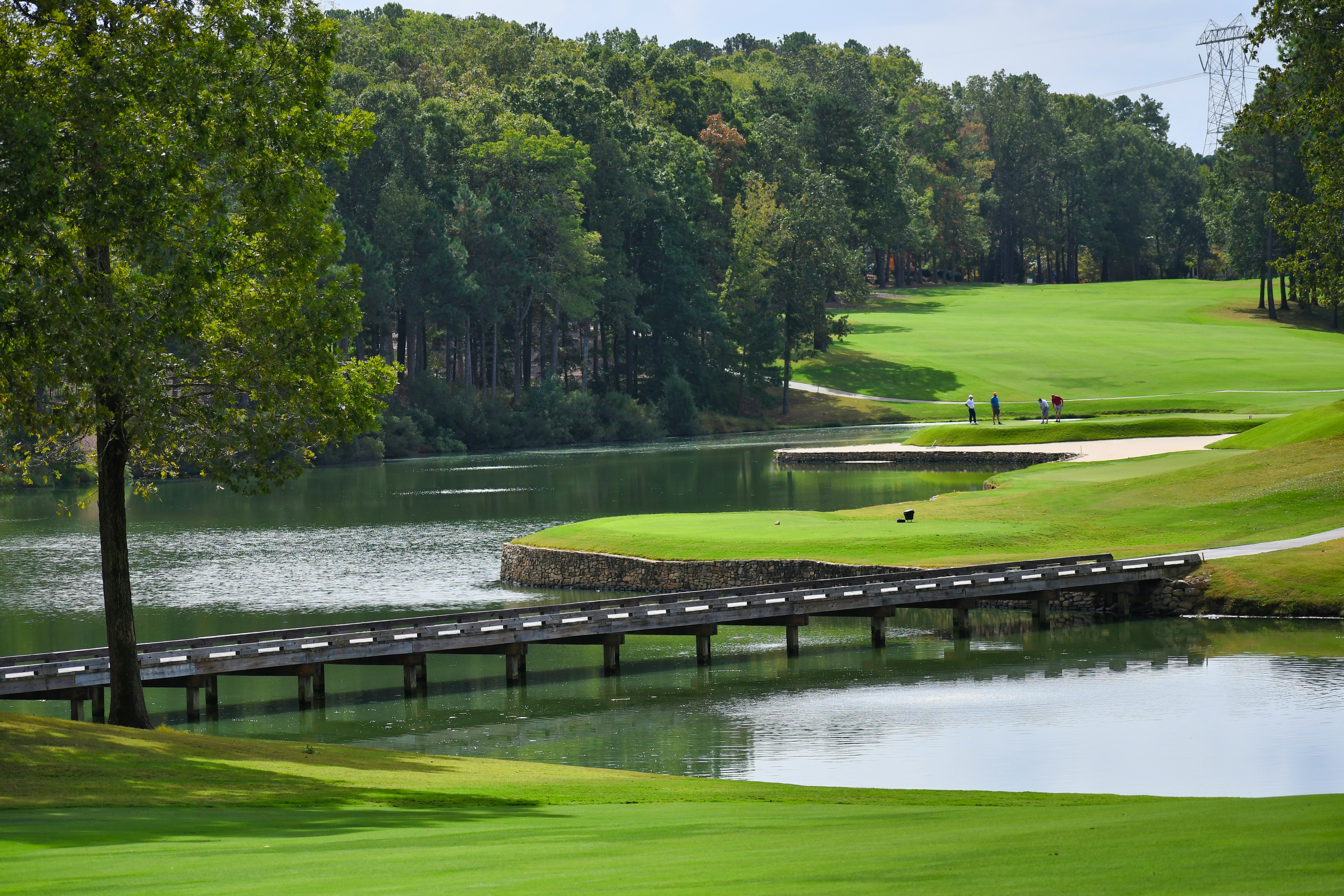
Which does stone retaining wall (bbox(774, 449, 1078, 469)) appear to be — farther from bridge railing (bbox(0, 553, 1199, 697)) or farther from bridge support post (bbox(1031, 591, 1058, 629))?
bridge railing (bbox(0, 553, 1199, 697))

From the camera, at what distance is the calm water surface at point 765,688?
20.5 metres

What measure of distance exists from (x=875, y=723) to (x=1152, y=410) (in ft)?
221

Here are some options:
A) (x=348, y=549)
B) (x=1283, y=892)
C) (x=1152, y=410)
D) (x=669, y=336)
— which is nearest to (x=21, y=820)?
(x=1283, y=892)

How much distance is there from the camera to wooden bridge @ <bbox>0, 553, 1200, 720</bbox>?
25766mm

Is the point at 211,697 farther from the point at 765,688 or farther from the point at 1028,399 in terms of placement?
the point at 1028,399

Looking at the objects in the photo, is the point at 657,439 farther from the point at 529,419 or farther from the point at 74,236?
the point at 74,236

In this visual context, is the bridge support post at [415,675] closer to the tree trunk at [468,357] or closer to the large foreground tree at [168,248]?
the large foreground tree at [168,248]

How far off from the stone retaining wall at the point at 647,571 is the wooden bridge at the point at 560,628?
182 centimetres

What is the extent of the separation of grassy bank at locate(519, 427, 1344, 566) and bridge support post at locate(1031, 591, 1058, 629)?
8.90 feet

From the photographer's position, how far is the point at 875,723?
23.7 m

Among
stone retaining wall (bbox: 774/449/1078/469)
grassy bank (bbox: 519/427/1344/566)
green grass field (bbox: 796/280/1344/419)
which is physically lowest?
Result: stone retaining wall (bbox: 774/449/1078/469)

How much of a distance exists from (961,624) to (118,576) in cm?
1887

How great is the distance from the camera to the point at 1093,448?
65125 millimetres

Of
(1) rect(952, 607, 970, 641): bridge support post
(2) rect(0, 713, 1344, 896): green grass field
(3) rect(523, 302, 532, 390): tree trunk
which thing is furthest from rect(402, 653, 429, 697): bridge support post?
(3) rect(523, 302, 532, 390): tree trunk
